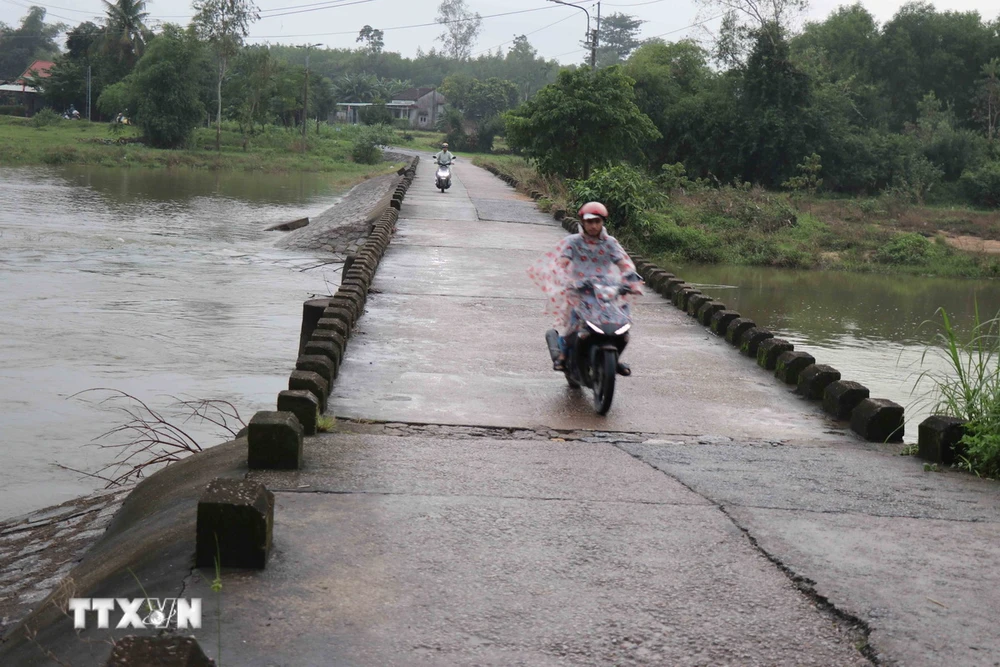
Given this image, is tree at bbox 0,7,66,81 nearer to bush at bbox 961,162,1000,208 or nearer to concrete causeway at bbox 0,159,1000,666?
bush at bbox 961,162,1000,208

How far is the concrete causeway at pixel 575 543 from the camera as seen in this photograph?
3525 mm

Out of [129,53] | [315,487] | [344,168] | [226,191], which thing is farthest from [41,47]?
[315,487]

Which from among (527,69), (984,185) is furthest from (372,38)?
(984,185)

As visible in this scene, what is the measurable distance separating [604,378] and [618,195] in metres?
15.1

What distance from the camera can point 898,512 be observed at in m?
5.29

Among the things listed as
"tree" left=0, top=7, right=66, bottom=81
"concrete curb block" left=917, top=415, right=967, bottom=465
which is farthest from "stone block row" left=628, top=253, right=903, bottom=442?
"tree" left=0, top=7, right=66, bottom=81

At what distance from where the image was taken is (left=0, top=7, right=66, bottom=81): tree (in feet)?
358

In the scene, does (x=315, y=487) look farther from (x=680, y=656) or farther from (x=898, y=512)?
(x=898, y=512)

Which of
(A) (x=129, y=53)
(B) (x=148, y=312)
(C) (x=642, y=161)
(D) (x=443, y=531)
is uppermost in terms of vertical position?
(A) (x=129, y=53)

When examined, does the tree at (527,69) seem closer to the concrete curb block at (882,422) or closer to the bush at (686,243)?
the bush at (686,243)

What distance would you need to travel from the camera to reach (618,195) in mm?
22297

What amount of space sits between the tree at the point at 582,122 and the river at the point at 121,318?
6892mm

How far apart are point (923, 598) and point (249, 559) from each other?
2.54 meters

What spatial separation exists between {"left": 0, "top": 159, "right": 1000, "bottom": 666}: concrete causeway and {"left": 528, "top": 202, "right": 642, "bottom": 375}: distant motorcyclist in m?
0.81
